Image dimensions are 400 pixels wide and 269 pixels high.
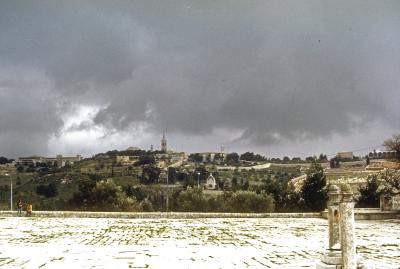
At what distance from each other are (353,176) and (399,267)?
79.2 meters

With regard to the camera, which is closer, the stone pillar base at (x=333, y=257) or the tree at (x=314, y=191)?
the stone pillar base at (x=333, y=257)

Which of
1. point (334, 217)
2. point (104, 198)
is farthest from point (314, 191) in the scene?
point (334, 217)

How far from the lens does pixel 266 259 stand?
12.2 metres

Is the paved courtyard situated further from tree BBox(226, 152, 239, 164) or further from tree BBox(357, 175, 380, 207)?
tree BBox(226, 152, 239, 164)

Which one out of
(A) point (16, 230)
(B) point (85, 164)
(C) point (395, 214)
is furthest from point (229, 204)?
(B) point (85, 164)

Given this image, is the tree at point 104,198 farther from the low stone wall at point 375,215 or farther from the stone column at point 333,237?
the stone column at point 333,237

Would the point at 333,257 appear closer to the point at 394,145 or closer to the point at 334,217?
the point at 334,217

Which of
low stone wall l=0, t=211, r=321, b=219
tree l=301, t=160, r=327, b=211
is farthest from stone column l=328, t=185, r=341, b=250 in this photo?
tree l=301, t=160, r=327, b=211

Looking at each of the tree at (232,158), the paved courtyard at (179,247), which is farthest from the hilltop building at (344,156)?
the paved courtyard at (179,247)

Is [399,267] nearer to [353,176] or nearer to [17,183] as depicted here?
[353,176]

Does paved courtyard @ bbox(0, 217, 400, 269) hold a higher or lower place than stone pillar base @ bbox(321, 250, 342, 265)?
lower

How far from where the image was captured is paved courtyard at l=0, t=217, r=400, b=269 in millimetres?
11516

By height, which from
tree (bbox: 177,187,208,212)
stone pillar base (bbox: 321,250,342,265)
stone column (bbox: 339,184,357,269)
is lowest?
tree (bbox: 177,187,208,212)

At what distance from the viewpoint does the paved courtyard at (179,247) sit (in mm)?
11516
